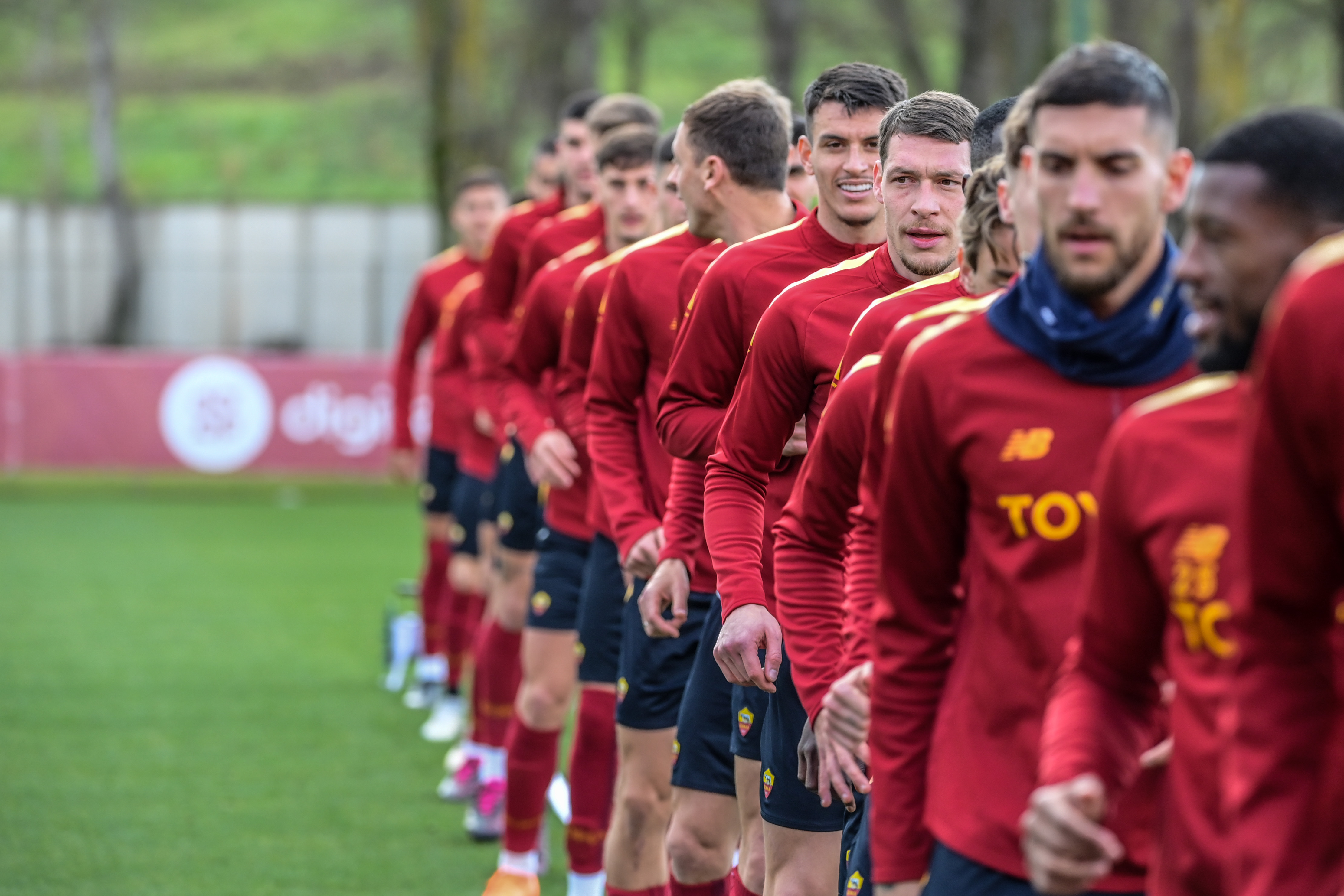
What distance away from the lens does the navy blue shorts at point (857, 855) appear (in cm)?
373

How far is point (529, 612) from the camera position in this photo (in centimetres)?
711

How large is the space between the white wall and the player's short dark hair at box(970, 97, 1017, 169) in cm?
3572

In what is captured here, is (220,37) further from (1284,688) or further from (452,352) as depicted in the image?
(1284,688)

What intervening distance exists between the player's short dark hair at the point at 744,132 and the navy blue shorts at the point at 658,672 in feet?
4.04

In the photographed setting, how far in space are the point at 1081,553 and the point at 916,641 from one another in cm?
33

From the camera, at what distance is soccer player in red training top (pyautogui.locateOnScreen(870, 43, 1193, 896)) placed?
275 centimetres

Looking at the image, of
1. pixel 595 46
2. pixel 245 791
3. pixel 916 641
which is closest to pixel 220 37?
pixel 595 46

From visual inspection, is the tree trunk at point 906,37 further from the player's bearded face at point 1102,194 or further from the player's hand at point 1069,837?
the player's hand at point 1069,837

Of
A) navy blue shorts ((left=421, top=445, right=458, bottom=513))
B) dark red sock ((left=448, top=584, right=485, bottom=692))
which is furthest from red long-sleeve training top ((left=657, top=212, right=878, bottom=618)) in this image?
navy blue shorts ((left=421, top=445, right=458, bottom=513))

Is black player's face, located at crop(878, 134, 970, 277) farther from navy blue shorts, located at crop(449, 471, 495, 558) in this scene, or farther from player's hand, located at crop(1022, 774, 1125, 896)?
navy blue shorts, located at crop(449, 471, 495, 558)

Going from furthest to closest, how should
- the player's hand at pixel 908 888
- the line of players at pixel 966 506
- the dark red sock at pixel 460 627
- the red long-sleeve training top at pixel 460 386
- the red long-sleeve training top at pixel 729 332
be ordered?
the red long-sleeve training top at pixel 460 386 < the dark red sock at pixel 460 627 < the red long-sleeve training top at pixel 729 332 < the player's hand at pixel 908 888 < the line of players at pixel 966 506

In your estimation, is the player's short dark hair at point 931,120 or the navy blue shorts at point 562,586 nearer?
the player's short dark hair at point 931,120

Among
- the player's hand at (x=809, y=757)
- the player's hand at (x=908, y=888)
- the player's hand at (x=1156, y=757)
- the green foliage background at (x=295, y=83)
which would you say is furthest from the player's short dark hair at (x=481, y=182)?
the green foliage background at (x=295, y=83)

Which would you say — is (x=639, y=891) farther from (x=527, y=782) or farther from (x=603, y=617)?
(x=527, y=782)
